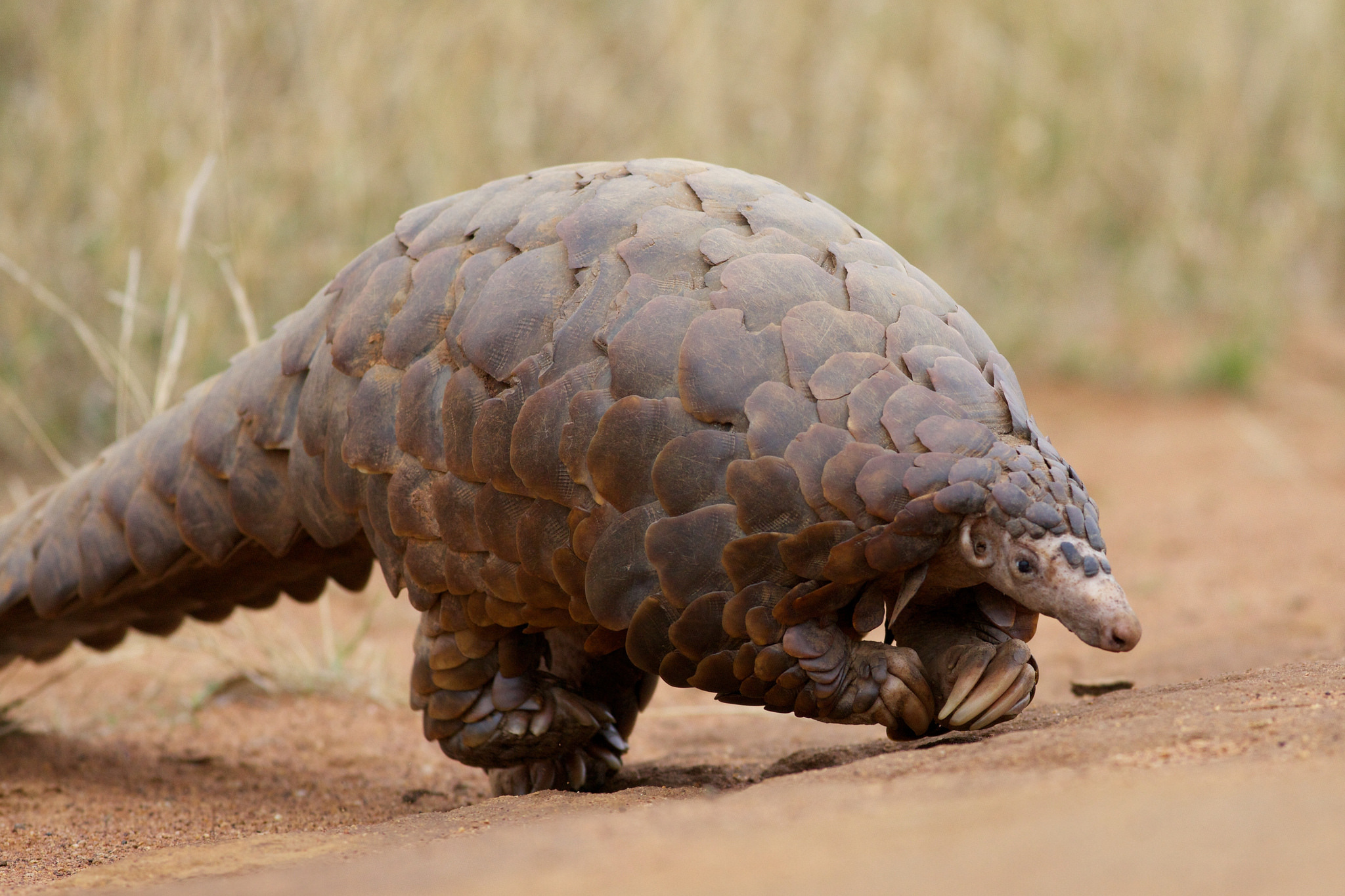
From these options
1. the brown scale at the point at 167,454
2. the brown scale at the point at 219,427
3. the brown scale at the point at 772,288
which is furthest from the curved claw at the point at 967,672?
the brown scale at the point at 167,454

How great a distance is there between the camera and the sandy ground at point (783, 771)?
1636mm

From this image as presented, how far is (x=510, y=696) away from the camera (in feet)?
10.3

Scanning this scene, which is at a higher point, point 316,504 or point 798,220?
A: point 798,220

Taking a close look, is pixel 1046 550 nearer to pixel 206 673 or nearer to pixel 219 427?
pixel 219 427

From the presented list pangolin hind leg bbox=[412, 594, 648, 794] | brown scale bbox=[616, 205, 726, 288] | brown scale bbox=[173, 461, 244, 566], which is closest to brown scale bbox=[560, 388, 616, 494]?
brown scale bbox=[616, 205, 726, 288]

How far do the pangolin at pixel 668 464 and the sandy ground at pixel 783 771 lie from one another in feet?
0.85

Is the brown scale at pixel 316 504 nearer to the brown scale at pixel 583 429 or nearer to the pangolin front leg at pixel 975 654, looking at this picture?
the brown scale at pixel 583 429

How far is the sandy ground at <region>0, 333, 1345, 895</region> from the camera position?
1.64m

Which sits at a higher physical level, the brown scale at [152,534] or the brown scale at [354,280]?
the brown scale at [354,280]

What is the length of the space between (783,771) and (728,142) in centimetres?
588

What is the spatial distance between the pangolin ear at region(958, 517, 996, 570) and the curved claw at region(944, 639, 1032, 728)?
0.22m

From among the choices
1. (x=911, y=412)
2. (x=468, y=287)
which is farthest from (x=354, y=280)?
(x=911, y=412)

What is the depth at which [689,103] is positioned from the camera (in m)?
7.94

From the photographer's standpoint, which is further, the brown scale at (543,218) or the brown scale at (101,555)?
the brown scale at (101,555)
